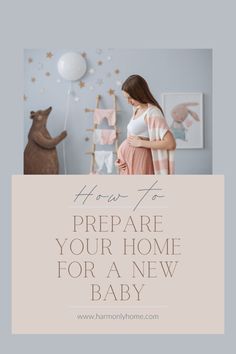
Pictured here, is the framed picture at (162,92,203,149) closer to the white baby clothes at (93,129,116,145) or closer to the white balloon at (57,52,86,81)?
the white baby clothes at (93,129,116,145)

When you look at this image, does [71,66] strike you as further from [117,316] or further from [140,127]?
[117,316]

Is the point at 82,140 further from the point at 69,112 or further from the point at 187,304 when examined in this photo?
the point at 187,304

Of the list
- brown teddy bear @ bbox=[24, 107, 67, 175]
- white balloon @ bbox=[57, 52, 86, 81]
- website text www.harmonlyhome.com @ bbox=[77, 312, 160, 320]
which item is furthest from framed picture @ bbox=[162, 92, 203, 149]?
website text www.harmonlyhome.com @ bbox=[77, 312, 160, 320]

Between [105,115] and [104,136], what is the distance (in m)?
0.13

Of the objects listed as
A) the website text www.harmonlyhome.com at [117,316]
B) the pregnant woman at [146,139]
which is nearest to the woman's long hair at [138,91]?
the pregnant woman at [146,139]

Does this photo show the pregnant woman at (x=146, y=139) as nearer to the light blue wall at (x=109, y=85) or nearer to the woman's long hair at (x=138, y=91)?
the woman's long hair at (x=138, y=91)

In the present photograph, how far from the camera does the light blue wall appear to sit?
3484 millimetres

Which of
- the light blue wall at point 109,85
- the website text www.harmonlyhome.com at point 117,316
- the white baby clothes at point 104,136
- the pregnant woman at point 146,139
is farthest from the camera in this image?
the white baby clothes at point 104,136

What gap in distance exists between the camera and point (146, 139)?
9.16 ft

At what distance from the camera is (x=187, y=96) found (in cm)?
357

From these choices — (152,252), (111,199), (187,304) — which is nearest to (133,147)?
(111,199)

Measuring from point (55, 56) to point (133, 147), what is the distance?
1.04m

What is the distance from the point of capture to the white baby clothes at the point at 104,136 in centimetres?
361

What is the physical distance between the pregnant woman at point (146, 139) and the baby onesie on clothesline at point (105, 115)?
78 cm
